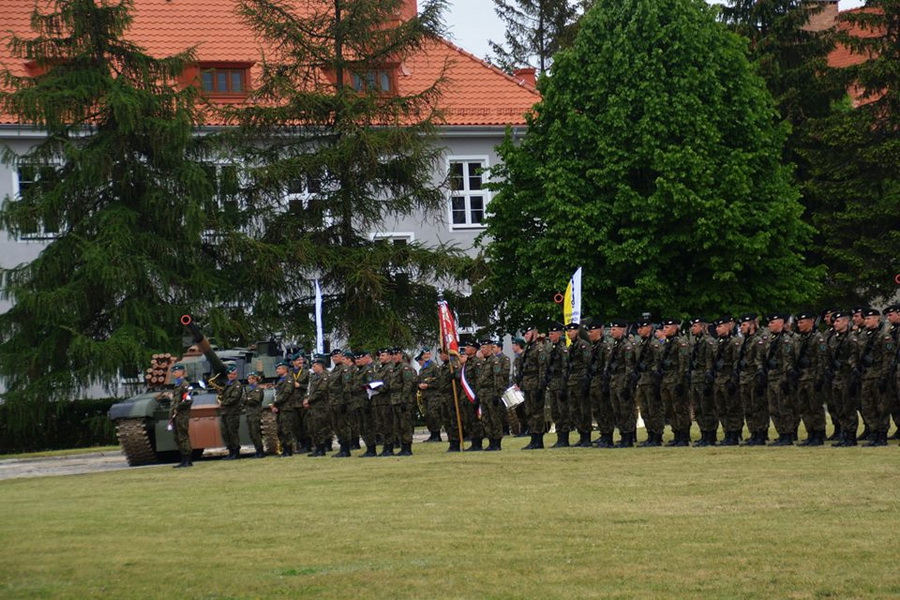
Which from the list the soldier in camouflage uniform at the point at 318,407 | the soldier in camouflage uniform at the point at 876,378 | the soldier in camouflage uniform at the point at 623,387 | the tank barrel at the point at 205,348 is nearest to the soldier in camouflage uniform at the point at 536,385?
the soldier in camouflage uniform at the point at 623,387

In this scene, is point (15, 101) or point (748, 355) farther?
point (15, 101)

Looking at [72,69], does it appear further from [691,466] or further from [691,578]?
[691,578]

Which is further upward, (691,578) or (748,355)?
(748,355)

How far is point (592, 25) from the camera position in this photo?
40031mm

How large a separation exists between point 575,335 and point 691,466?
512 cm

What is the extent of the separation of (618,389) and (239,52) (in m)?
27.6

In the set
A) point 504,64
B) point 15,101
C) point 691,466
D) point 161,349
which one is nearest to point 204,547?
point 691,466

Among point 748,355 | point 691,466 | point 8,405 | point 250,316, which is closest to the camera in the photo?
point 691,466

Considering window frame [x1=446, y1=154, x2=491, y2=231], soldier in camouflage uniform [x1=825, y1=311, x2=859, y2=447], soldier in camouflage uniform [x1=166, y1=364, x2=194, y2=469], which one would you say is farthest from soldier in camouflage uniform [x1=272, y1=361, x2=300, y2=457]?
window frame [x1=446, y1=154, x2=491, y2=231]

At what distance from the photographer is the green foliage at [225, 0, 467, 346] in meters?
38.0

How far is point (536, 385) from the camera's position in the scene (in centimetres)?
2292

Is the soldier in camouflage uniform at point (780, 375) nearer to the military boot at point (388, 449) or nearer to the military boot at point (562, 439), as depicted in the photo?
the military boot at point (562, 439)

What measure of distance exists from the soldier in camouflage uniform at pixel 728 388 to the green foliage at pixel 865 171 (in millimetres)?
21199

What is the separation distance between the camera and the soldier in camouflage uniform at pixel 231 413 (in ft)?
85.6
